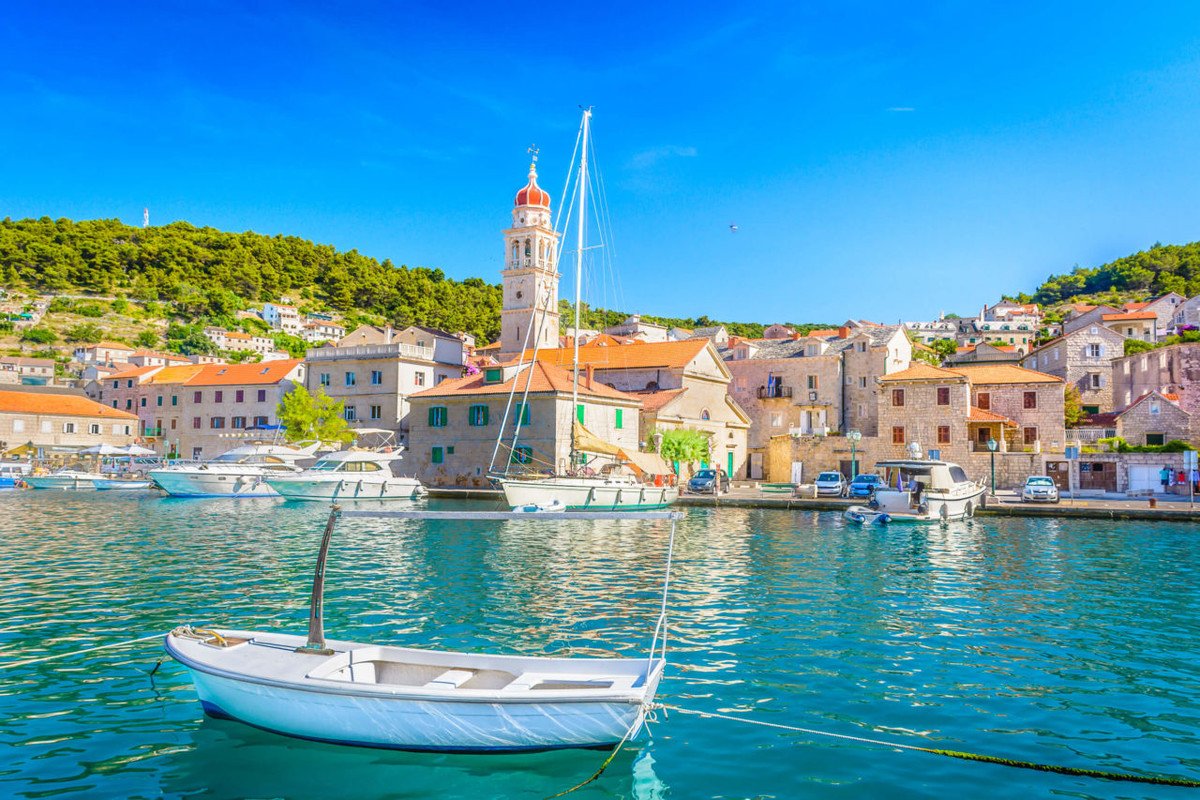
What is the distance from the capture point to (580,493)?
35875 mm

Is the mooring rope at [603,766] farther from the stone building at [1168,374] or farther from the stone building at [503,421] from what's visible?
the stone building at [1168,374]

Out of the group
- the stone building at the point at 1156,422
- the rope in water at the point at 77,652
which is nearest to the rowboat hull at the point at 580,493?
the rope in water at the point at 77,652

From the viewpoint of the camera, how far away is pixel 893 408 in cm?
5056

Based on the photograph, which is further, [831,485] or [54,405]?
[54,405]

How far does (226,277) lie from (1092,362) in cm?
13704

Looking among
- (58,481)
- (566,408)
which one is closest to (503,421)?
(566,408)

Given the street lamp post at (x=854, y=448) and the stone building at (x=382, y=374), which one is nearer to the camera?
the street lamp post at (x=854, y=448)

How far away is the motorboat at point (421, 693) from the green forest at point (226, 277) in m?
109

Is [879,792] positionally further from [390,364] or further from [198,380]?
[198,380]

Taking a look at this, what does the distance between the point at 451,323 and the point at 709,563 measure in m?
113

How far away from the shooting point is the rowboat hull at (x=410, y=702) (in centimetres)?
786

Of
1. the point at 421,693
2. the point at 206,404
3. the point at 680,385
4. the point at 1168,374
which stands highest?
the point at 1168,374

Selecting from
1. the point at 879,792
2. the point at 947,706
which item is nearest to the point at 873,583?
the point at 947,706

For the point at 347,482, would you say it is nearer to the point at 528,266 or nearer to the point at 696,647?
the point at 528,266
